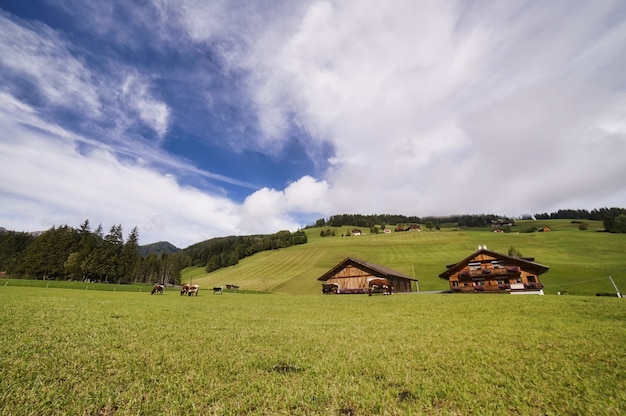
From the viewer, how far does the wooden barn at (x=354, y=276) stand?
54.8 metres

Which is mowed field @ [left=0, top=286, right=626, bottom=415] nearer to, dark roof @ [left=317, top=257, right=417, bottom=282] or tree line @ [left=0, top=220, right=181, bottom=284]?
dark roof @ [left=317, top=257, right=417, bottom=282]

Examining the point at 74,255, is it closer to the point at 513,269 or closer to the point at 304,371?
the point at 304,371

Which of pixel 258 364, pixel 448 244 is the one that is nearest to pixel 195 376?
pixel 258 364

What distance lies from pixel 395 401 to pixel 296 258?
118 m

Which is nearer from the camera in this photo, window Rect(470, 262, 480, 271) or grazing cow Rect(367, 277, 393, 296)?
window Rect(470, 262, 480, 271)

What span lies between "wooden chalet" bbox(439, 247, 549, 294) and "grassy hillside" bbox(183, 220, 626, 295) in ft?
44.0

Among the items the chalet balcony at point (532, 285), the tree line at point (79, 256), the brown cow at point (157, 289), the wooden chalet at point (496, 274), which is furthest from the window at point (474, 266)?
the tree line at point (79, 256)

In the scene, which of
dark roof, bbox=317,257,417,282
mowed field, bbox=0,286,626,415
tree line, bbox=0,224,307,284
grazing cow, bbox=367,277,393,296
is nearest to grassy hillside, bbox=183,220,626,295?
dark roof, bbox=317,257,417,282

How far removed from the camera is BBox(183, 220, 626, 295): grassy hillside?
65688 millimetres

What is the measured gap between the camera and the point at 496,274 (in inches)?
1895

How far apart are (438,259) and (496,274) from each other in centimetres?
4620

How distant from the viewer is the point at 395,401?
495cm

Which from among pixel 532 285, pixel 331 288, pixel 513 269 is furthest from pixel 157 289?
pixel 532 285

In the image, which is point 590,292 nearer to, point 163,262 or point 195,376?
point 195,376
